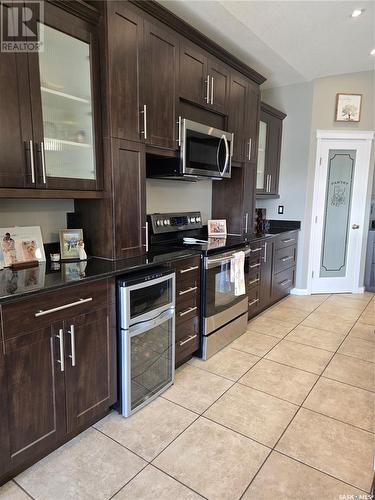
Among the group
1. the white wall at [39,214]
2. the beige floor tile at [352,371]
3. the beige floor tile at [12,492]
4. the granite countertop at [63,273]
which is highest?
the white wall at [39,214]

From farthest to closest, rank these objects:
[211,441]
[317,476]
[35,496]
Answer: [211,441], [317,476], [35,496]

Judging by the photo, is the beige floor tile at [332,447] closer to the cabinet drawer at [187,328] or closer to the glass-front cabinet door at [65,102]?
the cabinet drawer at [187,328]

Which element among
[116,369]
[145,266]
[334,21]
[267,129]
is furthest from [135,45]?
[267,129]

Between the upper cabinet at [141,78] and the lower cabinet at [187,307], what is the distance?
3.14 ft

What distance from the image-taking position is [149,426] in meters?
1.94

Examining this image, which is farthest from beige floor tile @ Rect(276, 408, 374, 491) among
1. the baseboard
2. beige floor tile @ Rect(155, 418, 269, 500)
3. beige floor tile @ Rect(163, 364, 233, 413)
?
the baseboard

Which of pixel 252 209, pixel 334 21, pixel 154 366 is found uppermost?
pixel 334 21

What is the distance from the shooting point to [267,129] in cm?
414

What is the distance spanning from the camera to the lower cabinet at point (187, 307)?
2412 mm

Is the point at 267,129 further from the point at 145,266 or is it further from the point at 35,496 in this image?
the point at 35,496

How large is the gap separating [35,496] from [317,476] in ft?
4.48

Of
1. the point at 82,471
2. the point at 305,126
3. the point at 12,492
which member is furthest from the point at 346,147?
the point at 12,492

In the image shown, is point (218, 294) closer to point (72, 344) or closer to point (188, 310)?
point (188, 310)

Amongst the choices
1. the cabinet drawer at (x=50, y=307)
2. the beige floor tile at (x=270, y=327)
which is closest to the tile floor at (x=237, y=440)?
the beige floor tile at (x=270, y=327)
